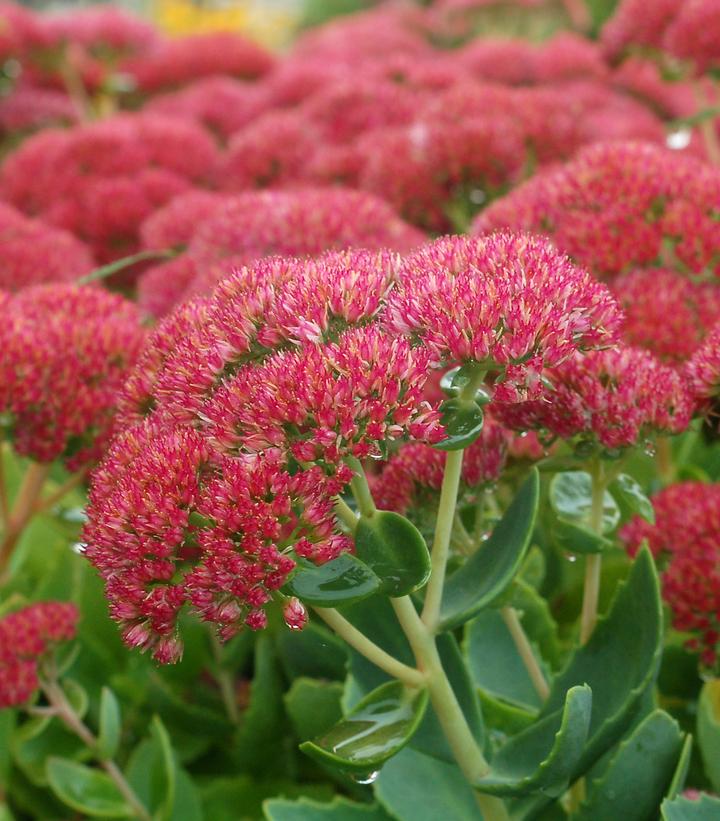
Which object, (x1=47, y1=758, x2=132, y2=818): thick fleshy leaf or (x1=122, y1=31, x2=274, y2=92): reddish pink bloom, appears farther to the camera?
(x1=122, y1=31, x2=274, y2=92): reddish pink bloom

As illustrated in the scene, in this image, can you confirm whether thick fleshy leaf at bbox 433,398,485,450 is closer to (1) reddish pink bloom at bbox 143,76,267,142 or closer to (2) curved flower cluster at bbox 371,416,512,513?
(2) curved flower cluster at bbox 371,416,512,513

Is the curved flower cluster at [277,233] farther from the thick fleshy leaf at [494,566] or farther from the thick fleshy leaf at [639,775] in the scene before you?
the thick fleshy leaf at [639,775]

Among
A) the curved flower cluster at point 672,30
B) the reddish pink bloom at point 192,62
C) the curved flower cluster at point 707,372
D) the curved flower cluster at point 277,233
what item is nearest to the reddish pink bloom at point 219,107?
the reddish pink bloom at point 192,62

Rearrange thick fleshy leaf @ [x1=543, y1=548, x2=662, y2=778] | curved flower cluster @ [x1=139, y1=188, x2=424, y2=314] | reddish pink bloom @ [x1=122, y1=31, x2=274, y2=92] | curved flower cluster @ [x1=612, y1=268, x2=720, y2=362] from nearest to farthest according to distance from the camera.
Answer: thick fleshy leaf @ [x1=543, y1=548, x2=662, y2=778]
curved flower cluster @ [x1=612, y1=268, x2=720, y2=362]
curved flower cluster @ [x1=139, y1=188, x2=424, y2=314]
reddish pink bloom @ [x1=122, y1=31, x2=274, y2=92]

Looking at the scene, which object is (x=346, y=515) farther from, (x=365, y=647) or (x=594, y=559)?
(x=594, y=559)

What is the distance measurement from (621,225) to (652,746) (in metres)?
0.51

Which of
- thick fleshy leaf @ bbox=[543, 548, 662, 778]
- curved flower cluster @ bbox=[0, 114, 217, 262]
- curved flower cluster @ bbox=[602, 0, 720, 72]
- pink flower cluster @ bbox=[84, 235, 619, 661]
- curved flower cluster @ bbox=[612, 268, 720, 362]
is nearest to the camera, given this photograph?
pink flower cluster @ bbox=[84, 235, 619, 661]

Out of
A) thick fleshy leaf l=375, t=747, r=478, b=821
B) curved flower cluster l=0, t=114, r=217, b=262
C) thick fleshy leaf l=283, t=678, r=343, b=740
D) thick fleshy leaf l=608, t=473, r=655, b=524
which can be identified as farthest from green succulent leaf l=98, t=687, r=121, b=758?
curved flower cluster l=0, t=114, r=217, b=262

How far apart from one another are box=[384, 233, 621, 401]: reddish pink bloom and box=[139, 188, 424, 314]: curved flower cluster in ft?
1.47

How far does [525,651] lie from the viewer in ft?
2.80

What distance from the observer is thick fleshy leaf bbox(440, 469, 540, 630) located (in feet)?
2.24

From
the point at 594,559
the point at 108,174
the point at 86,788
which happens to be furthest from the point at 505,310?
the point at 108,174

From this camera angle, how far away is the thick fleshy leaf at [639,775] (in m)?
0.74

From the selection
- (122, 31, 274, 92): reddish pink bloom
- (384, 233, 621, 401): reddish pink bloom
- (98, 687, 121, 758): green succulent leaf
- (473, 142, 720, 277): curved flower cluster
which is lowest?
(98, 687, 121, 758): green succulent leaf
